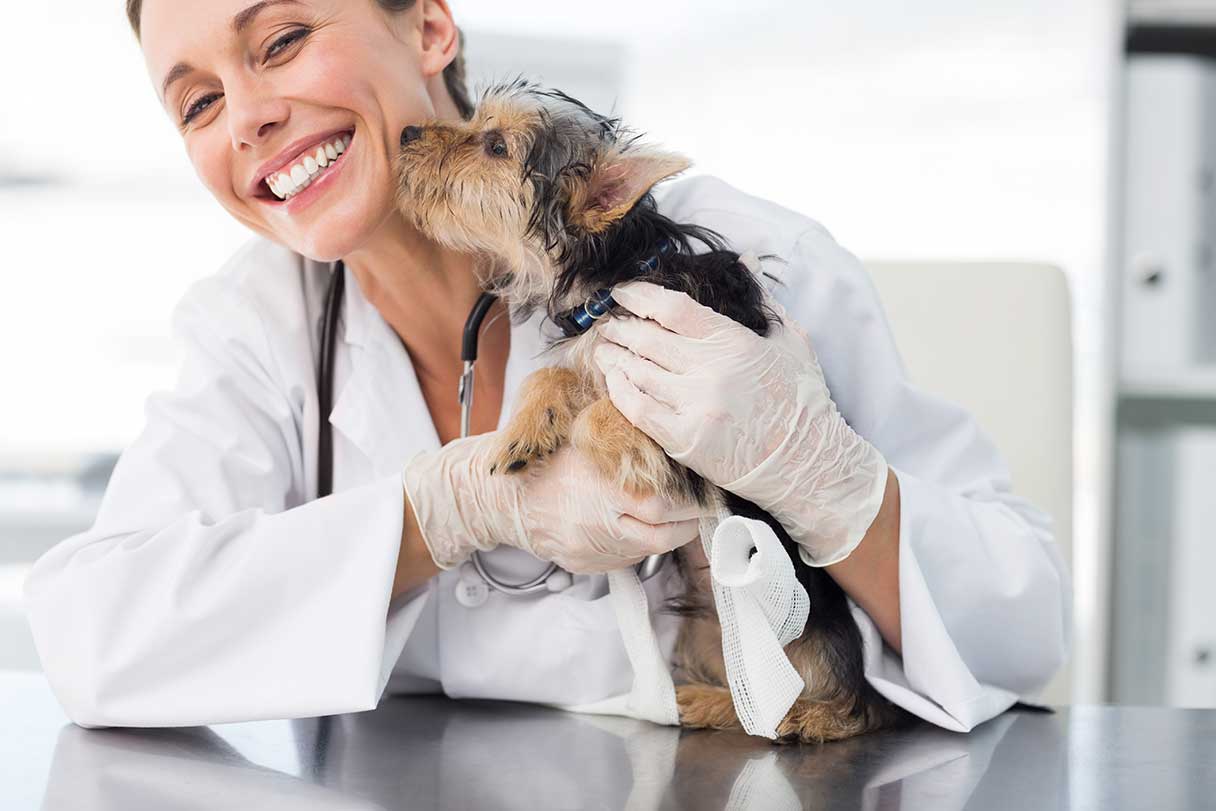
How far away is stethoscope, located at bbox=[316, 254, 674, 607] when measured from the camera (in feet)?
4.38

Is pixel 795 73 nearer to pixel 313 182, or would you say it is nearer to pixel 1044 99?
pixel 1044 99

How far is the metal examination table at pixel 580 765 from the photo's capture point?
3.29 feet

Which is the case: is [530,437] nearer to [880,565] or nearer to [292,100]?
[880,565]

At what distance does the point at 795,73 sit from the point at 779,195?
38 cm

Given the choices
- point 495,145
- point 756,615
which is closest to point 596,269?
point 495,145

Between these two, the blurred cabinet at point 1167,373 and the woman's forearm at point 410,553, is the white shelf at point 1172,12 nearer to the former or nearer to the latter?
the blurred cabinet at point 1167,373

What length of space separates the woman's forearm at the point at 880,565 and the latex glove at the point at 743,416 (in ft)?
0.10

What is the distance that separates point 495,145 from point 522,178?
0.07m

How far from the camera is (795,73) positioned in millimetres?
3521

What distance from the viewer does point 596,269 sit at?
131cm

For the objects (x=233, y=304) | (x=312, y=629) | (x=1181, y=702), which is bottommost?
(x=1181, y=702)

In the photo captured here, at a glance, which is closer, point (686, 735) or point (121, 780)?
point (121, 780)

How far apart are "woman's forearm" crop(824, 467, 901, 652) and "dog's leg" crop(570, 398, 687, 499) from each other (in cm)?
22

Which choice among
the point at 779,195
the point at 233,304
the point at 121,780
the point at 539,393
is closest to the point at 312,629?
the point at 121,780
